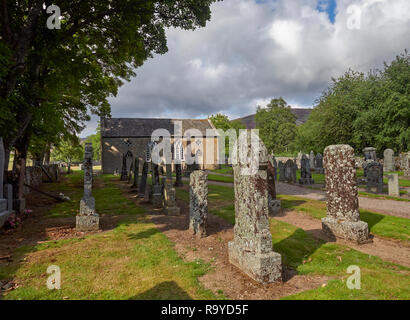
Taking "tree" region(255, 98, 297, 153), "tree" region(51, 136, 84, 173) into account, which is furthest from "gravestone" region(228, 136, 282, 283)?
"tree" region(255, 98, 297, 153)

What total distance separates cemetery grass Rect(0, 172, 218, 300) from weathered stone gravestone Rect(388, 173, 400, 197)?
42.3 ft

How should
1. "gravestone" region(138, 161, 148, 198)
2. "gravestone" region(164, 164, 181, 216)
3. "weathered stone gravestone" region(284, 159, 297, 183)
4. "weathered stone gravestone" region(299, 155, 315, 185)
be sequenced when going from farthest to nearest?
1. "weathered stone gravestone" region(284, 159, 297, 183)
2. "weathered stone gravestone" region(299, 155, 315, 185)
3. "gravestone" region(138, 161, 148, 198)
4. "gravestone" region(164, 164, 181, 216)

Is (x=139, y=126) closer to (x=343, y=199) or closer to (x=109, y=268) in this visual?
(x=109, y=268)

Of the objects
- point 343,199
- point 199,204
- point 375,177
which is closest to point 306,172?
point 375,177

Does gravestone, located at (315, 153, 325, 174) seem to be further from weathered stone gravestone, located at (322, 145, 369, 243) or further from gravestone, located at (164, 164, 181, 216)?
gravestone, located at (164, 164, 181, 216)

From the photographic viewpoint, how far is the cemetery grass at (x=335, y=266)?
3887 mm

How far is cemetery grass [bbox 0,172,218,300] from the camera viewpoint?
415 centimetres

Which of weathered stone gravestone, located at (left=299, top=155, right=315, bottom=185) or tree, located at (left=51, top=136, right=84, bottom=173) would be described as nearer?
weathered stone gravestone, located at (left=299, top=155, right=315, bottom=185)

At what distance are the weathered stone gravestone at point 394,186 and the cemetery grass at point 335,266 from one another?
895 centimetres

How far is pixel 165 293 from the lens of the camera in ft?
13.4

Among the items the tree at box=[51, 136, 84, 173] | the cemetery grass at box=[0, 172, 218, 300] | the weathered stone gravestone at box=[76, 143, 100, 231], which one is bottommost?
the cemetery grass at box=[0, 172, 218, 300]

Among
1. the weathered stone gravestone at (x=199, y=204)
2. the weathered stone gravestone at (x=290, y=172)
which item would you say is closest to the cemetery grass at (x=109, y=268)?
the weathered stone gravestone at (x=199, y=204)

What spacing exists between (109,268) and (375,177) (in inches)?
626

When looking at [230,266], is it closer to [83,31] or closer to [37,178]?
[83,31]
